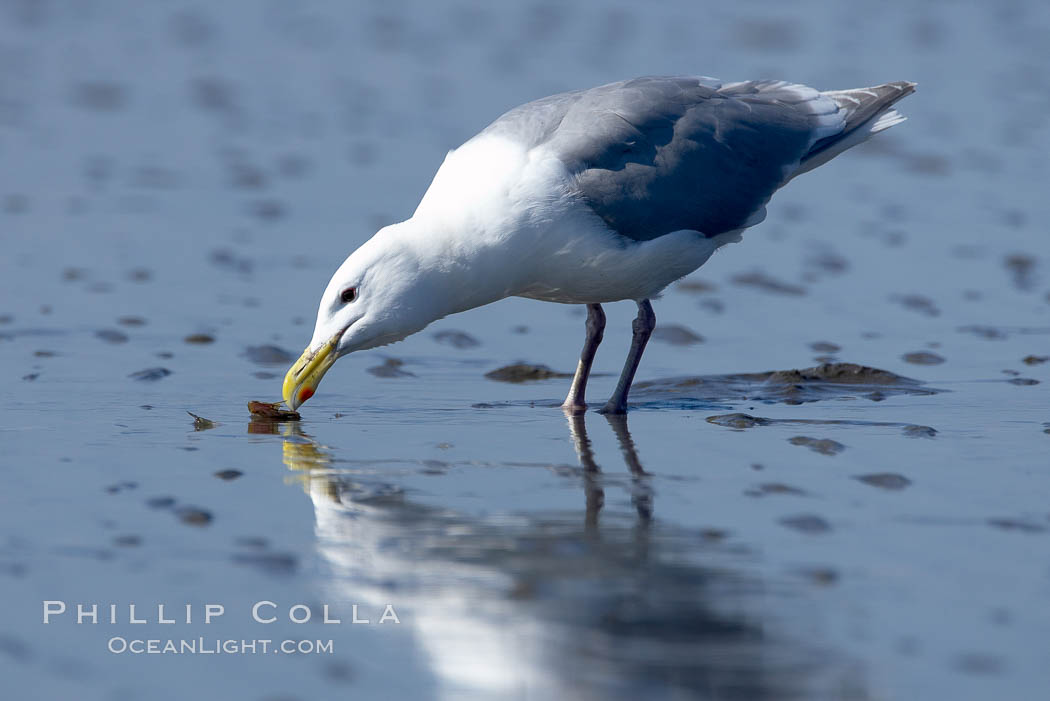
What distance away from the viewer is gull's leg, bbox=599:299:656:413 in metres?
7.51

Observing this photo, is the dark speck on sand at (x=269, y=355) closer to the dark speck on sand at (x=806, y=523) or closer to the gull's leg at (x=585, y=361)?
the gull's leg at (x=585, y=361)

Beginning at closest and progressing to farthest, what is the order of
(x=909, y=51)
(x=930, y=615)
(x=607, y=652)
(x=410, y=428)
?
(x=607, y=652), (x=930, y=615), (x=410, y=428), (x=909, y=51)

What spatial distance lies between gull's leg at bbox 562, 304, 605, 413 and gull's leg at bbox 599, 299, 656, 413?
0.42 feet

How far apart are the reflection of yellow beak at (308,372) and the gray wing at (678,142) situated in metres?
1.34


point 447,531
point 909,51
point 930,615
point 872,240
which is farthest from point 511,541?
point 909,51

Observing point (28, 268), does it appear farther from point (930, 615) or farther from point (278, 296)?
point (930, 615)

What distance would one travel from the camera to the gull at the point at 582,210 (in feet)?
22.4

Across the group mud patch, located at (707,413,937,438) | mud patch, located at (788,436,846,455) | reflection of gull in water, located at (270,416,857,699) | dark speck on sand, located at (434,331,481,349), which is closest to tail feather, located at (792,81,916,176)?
mud patch, located at (707,413,937,438)

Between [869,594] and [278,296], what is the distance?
562 centimetres

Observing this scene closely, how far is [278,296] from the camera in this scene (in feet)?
31.5

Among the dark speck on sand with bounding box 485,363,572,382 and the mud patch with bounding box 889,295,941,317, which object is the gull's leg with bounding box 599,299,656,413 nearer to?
the dark speck on sand with bounding box 485,363,572,382

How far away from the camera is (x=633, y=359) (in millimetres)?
7703

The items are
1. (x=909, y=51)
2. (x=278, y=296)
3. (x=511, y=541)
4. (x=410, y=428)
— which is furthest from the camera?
(x=909, y=51)

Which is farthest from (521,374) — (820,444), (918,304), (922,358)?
(918,304)
